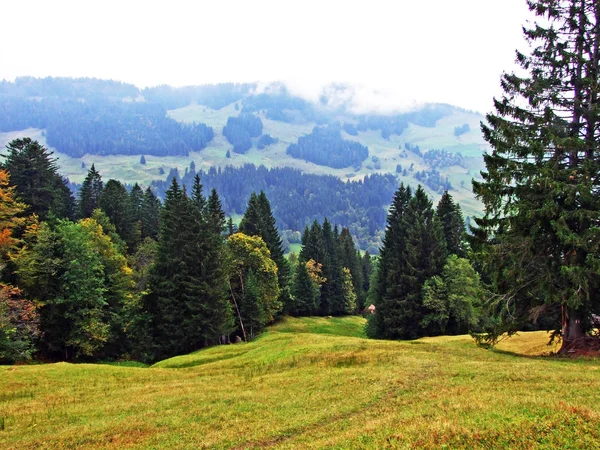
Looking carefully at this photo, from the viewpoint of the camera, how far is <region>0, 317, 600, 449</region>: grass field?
1201cm

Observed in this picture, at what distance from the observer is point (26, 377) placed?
→ 28000 millimetres

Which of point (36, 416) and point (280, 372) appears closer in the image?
point (36, 416)

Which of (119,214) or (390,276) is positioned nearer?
(390,276)

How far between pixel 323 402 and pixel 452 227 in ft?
185

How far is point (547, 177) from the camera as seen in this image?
78.7ft

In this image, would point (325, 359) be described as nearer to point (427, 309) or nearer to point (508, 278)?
point (508, 278)

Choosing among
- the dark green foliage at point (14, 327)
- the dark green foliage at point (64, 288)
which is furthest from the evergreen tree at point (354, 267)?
the dark green foliage at point (14, 327)

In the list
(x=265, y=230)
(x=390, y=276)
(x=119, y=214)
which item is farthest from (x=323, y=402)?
(x=119, y=214)

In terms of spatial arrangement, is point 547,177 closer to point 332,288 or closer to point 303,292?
point 303,292

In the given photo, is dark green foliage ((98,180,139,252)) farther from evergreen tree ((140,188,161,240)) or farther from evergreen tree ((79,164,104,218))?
evergreen tree ((140,188,161,240))

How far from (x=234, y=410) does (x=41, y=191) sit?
63.7 m

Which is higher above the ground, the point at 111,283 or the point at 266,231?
the point at 266,231

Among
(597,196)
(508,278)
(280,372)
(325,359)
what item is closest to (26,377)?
(280,372)

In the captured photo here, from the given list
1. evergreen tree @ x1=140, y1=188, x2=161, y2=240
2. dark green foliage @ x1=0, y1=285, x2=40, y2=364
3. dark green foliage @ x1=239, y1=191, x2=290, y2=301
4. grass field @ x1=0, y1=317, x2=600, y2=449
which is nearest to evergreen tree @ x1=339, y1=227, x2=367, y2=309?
dark green foliage @ x1=239, y1=191, x2=290, y2=301
